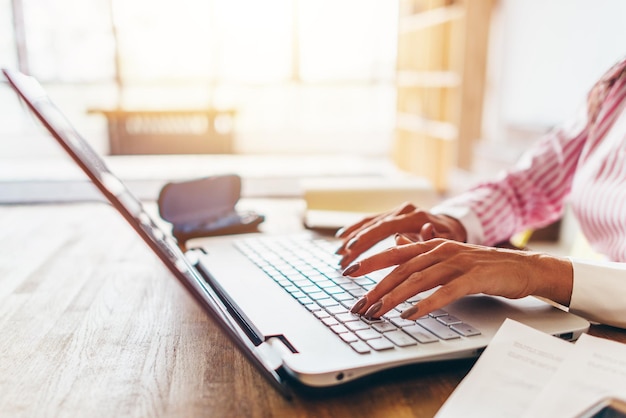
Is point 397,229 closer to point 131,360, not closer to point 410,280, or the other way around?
point 410,280

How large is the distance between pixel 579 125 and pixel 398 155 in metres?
4.05

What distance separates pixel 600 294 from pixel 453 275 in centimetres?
18

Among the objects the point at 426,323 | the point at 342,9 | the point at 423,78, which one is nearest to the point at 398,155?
the point at 423,78

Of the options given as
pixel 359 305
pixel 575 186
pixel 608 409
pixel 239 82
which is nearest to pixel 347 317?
pixel 359 305

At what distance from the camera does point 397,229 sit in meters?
0.88

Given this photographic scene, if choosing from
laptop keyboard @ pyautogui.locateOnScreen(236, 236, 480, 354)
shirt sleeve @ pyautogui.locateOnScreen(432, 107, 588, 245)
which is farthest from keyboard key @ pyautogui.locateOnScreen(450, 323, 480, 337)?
shirt sleeve @ pyautogui.locateOnScreen(432, 107, 588, 245)

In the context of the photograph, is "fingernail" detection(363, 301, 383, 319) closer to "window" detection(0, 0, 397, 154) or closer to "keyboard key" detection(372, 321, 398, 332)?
"keyboard key" detection(372, 321, 398, 332)

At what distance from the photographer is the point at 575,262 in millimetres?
669

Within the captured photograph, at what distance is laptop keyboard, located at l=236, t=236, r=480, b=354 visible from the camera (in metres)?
0.54

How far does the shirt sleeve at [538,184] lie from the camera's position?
1.09m

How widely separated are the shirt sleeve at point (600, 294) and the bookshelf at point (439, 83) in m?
3.06

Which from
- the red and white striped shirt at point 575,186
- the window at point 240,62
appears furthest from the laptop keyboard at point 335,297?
the window at point 240,62

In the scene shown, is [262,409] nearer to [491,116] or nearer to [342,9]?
[491,116]

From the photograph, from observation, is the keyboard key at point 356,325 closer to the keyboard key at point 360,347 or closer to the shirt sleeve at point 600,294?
the keyboard key at point 360,347
